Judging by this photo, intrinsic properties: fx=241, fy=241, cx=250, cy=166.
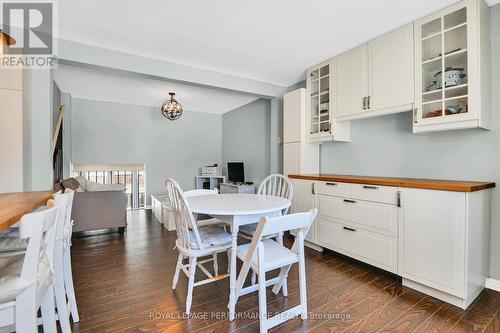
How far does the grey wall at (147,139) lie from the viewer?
510 cm

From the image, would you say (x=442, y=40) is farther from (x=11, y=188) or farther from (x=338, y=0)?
(x=11, y=188)

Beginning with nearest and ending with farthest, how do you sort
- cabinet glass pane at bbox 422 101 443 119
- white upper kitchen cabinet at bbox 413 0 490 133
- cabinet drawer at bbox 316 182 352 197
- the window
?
white upper kitchen cabinet at bbox 413 0 490 133
cabinet glass pane at bbox 422 101 443 119
cabinet drawer at bbox 316 182 352 197
the window

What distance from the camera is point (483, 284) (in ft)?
6.64

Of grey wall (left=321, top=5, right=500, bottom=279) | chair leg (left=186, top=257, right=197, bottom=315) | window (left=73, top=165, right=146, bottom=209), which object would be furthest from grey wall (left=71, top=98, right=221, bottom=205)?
chair leg (left=186, top=257, right=197, bottom=315)

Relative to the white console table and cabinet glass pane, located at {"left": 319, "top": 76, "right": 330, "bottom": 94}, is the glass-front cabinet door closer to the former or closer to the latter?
cabinet glass pane, located at {"left": 319, "top": 76, "right": 330, "bottom": 94}

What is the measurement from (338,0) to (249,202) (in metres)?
1.82

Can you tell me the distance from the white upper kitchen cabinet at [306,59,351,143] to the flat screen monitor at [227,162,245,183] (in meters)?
2.14

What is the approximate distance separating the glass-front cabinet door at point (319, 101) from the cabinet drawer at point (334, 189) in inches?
26.0

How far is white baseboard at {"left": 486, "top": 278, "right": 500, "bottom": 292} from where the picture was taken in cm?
202

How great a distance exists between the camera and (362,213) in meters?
2.43

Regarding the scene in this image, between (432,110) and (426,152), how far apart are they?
45 centimetres

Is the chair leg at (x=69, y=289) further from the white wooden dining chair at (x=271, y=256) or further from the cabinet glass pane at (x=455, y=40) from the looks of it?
the cabinet glass pane at (x=455, y=40)

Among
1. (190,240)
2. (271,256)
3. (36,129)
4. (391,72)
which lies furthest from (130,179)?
(391,72)

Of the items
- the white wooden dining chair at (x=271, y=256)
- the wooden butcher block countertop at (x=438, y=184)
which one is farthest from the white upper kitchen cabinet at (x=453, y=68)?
the white wooden dining chair at (x=271, y=256)
